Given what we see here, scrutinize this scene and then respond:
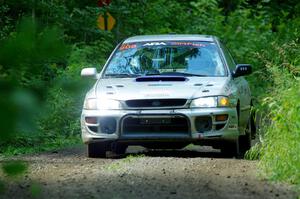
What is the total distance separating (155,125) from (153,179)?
2263 millimetres

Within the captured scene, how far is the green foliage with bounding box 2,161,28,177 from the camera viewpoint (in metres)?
2.10

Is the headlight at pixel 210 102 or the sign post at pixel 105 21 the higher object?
the sign post at pixel 105 21

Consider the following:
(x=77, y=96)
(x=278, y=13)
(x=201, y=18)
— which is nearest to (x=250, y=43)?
(x=201, y=18)

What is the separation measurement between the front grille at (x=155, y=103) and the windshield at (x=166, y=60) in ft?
3.22

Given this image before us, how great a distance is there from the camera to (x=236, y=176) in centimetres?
804

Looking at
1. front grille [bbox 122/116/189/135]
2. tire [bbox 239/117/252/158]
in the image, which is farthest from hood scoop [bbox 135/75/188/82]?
tire [bbox 239/117/252/158]

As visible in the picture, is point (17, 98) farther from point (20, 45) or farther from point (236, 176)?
point (236, 176)

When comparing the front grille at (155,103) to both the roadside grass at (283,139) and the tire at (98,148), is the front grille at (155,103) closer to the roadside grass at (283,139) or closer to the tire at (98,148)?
the tire at (98,148)

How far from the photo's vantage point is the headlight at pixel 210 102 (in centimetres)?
987

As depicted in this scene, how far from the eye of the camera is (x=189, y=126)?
9859 mm

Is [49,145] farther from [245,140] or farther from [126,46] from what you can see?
[245,140]

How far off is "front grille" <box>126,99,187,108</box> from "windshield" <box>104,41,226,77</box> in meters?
0.98

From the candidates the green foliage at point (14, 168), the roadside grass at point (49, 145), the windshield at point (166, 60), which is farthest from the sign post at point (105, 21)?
the green foliage at point (14, 168)

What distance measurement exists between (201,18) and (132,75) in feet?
54.8
